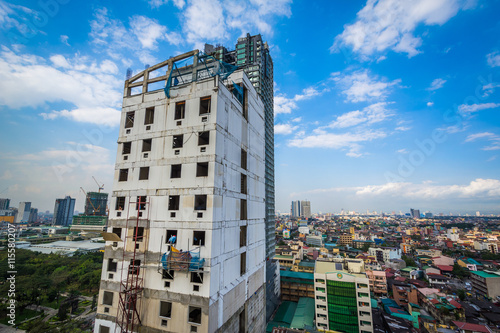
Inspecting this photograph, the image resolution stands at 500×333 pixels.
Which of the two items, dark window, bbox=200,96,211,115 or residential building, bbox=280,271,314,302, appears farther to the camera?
residential building, bbox=280,271,314,302

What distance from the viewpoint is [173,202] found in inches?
664

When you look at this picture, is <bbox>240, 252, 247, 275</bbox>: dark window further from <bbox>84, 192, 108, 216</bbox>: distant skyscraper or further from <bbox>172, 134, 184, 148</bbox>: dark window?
<bbox>84, 192, 108, 216</bbox>: distant skyscraper

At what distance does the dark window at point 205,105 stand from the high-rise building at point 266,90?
48.1 metres

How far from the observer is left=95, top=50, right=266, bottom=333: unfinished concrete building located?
15055mm

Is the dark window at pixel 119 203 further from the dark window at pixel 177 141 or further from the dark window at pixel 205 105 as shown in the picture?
the dark window at pixel 205 105

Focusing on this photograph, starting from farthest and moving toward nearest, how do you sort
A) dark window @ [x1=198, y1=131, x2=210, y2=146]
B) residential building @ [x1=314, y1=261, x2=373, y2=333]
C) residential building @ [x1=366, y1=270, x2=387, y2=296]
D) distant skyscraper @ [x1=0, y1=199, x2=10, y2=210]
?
residential building @ [x1=366, y1=270, x2=387, y2=296]
distant skyscraper @ [x1=0, y1=199, x2=10, y2=210]
residential building @ [x1=314, y1=261, x2=373, y2=333]
dark window @ [x1=198, y1=131, x2=210, y2=146]

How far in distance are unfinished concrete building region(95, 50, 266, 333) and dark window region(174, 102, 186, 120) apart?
0.26 feet

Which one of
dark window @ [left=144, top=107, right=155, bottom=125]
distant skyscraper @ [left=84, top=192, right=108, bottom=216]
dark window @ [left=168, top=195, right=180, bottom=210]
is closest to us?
dark window @ [left=168, top=195, right=180, bottom=210]

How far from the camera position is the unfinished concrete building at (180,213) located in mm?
15055

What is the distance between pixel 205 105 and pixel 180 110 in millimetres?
2310

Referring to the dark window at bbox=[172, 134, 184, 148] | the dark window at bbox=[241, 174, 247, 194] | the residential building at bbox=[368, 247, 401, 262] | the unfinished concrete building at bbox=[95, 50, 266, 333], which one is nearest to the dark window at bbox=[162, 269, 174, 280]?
the unfinished concrete building at bbox=[95, 50, 266, 333]

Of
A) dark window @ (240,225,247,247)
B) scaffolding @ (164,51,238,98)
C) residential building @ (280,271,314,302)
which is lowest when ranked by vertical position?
residential building @ (280,271,314,302)

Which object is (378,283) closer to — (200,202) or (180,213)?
(200,202)

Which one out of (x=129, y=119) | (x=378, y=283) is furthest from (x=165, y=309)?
(x=378, y=283)
